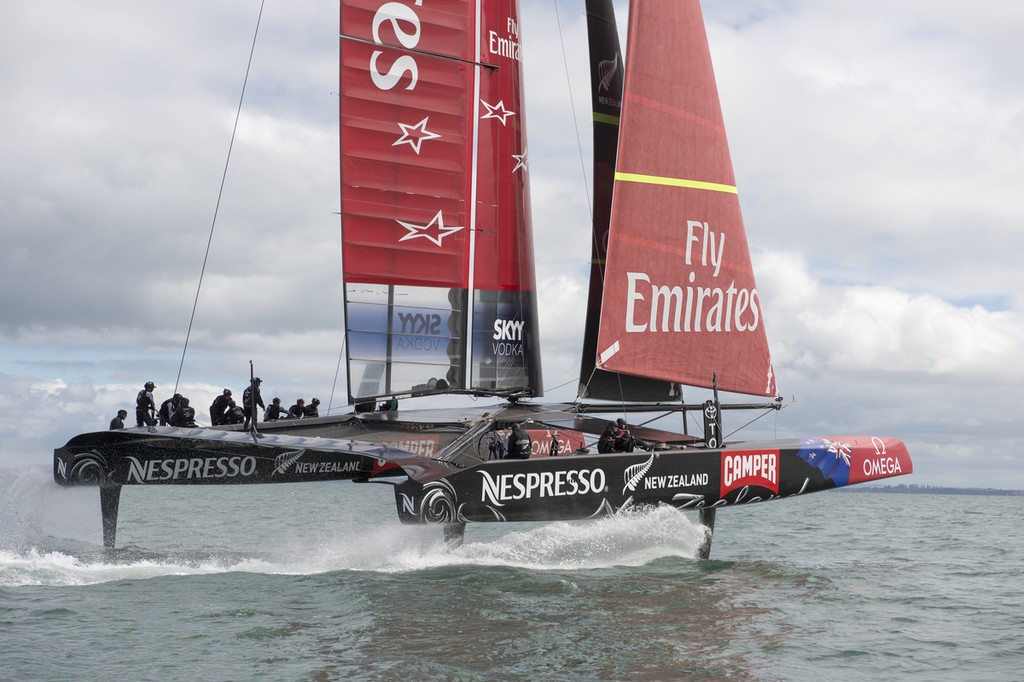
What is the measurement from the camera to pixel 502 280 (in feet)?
49.1

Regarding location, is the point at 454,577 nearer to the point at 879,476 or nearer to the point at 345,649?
the point at 345,649

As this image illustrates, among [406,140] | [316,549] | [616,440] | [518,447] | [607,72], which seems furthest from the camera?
[607,72]

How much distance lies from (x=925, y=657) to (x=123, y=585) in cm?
811

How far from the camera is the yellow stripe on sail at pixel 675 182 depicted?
13.7m

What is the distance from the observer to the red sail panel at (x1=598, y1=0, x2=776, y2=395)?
13664mm

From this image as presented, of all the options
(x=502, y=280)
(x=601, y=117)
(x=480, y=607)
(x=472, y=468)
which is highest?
(x=601, y=117)

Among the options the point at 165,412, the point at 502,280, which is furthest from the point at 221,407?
the point at 502,280

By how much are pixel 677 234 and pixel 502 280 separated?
2.55m

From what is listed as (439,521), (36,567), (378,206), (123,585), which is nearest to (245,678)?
(439,521)

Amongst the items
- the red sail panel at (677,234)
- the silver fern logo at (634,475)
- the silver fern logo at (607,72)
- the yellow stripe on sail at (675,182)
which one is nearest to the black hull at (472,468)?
the silver fern logo at (634,475)

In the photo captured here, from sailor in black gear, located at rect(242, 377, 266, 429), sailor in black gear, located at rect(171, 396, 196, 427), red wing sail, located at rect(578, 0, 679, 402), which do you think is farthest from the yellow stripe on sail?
sailor in black gear, located at rect(171, 396, 196, 427)

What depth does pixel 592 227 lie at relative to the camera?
1537 centimetres

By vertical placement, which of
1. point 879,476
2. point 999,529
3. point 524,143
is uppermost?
point 524,143

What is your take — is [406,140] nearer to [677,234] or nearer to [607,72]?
[607,72]
